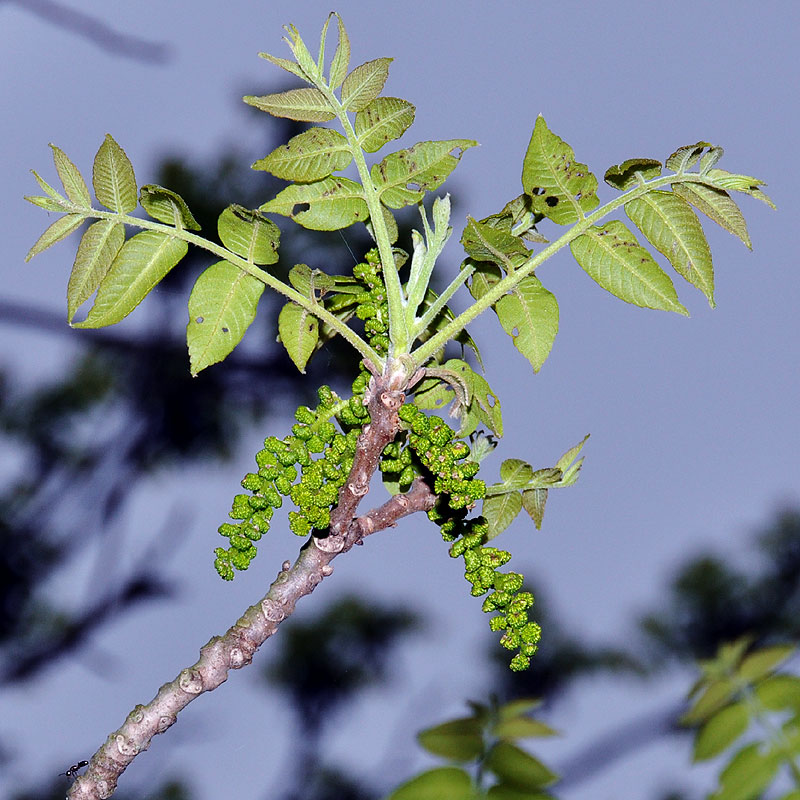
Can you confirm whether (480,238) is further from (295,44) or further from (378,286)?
(295,44)

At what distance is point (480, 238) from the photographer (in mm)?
627

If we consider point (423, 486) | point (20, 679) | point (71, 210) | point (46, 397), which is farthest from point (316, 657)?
point (71, 210)

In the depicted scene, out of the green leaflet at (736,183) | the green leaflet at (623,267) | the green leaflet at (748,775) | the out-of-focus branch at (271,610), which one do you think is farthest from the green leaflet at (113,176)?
the green leaflet at (748,775)

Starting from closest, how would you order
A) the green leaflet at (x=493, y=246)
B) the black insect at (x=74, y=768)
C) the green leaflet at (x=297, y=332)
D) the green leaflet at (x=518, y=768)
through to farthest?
the green leaflet at (x=518, y=768) < the green leaflet at (x=493, y=246) < the green leaflet at (x=297, y=332) < the black insect at (x=74, y=768)

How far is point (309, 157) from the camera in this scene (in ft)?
2.19

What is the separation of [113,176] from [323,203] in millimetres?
185

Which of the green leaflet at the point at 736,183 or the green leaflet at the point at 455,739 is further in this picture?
the green leaflet at the point at 736,183

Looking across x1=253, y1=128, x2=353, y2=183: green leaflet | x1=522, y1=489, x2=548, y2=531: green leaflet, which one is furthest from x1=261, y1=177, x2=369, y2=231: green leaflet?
x1=522, y1=489, x2=548, y2=531: green leaflet

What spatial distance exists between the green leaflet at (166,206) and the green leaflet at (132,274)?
2 centimetres

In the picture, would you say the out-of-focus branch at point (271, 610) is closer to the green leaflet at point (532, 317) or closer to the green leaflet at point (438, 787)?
the green leaflet at point (532, 317)

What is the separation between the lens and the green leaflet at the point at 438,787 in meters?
0.34

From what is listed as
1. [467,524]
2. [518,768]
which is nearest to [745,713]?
[518,768]

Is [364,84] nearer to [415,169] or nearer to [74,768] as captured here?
[415,169]

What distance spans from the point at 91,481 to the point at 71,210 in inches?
65.9
